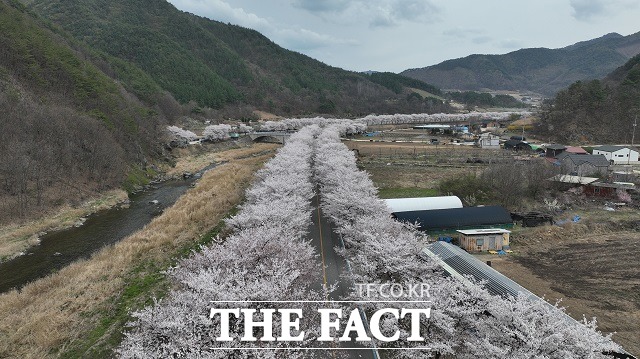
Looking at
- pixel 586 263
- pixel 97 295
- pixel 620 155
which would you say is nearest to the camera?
pixel 97 295

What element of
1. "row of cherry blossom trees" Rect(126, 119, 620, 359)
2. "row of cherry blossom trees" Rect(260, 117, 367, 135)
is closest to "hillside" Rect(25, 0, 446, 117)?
"row of cherry blossom trees" Rect(260, 117, 367, 135)

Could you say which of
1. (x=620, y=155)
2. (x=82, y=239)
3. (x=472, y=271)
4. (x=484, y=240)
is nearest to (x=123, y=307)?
(x=82, y=239)

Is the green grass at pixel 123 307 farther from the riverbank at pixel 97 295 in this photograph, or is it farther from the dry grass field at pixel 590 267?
the dry grass field at pixel 590 267

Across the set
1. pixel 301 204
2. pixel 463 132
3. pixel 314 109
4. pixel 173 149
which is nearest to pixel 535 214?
pixel 301 204

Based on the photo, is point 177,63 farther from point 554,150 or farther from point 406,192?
point 554,150

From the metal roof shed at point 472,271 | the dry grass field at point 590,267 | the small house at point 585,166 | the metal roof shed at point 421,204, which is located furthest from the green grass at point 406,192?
the small house at point 585,166

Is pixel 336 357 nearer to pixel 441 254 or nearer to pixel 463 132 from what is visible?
pixel 441 254
